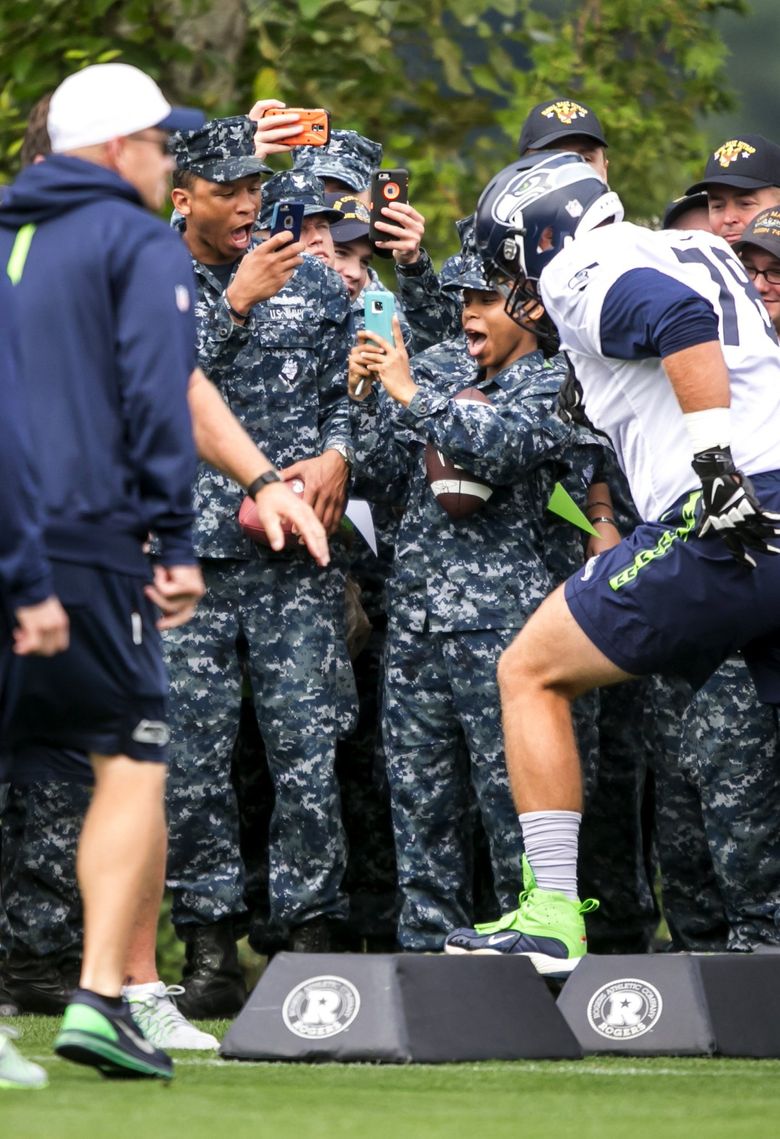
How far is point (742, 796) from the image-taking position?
7.09 m

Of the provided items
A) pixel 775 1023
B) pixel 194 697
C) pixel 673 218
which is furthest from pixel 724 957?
pixel 673 218

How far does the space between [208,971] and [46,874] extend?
63 cm

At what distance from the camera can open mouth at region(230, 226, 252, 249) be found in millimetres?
7309

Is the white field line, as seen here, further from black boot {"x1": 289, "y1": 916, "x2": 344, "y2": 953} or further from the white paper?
the white paper

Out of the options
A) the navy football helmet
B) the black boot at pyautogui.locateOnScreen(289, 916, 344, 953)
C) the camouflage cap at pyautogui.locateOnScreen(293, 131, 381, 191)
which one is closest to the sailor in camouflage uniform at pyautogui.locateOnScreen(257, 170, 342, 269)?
the camouflage cap at pyautogui.locateOnScreen(293, 131, 381, 191)

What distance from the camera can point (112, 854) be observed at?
15.7 ft

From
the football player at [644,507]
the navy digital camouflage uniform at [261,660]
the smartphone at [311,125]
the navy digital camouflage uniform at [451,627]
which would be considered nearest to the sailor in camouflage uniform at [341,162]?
the smartphone at [311,125]

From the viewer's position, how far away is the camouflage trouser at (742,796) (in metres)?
7.09

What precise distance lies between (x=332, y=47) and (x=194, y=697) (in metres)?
4.91

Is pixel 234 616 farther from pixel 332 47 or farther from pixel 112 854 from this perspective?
pixel 332 47

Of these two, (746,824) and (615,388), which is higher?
(615,388)

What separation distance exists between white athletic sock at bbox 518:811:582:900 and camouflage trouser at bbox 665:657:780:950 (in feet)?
4.19

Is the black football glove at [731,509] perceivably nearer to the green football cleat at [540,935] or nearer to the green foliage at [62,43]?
the green football cleat at [540,935]

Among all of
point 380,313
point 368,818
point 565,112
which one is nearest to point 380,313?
point 380,313
